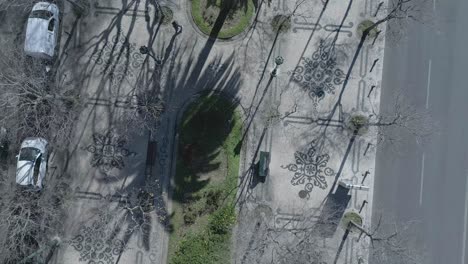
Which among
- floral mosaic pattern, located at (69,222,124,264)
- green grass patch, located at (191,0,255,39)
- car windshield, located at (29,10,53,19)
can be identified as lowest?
floral mosaic pattern, located at (69,222,124,264)

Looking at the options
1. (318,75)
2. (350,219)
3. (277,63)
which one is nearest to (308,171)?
(350,219)

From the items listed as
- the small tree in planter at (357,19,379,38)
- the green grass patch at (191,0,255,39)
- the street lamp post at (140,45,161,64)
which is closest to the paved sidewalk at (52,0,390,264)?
the street lamp post at (140,45,161,64)

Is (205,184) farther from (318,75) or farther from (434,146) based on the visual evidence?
(434,146)

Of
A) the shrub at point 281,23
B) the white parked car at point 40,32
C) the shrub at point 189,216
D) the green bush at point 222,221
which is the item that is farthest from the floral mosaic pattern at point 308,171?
the white parked car at point 40,32

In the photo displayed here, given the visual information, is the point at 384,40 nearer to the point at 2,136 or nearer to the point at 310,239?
the point at 310,239

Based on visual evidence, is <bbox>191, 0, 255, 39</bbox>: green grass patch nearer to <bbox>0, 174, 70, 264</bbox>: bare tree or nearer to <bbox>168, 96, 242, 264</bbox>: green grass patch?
<bbox>168, 96, 242, 264</bbox>: green grass patch

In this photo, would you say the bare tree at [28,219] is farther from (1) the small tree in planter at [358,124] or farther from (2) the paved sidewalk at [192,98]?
(1) the small tree in planter at [358,124]
